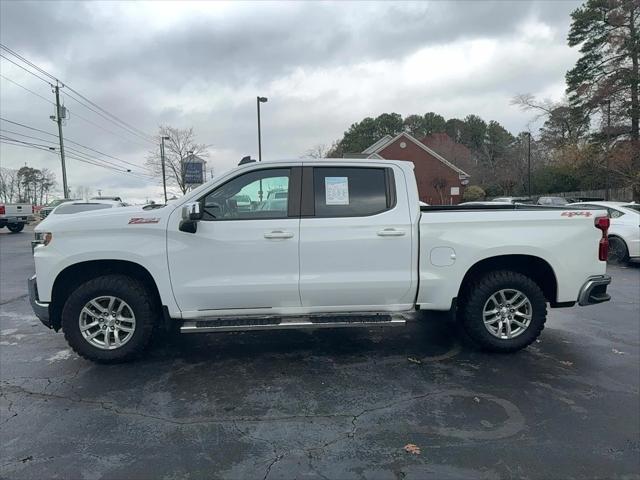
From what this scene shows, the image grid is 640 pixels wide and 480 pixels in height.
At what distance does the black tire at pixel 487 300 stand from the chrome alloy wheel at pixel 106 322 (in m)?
3.42

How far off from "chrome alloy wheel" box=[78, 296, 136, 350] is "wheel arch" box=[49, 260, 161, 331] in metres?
0.29

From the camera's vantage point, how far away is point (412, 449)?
3.05 m

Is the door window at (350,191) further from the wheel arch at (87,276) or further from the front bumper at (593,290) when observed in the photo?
the front bumper at (593,290)

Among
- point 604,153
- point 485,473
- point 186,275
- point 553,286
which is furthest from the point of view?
point 604,153

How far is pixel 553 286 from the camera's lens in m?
4.84

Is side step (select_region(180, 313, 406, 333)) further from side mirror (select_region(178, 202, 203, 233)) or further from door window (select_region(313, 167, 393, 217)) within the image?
door window (select_region(313, 167, 393, 217))

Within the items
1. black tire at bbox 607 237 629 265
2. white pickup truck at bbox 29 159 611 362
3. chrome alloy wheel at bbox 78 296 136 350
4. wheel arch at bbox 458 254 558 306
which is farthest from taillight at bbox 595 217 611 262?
black tire at bbox 607 237 629 265

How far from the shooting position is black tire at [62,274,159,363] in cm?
438

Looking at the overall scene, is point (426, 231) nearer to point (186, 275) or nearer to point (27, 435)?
point (186, 275)

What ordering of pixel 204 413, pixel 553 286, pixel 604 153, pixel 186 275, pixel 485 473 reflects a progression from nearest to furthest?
pixel 485 473, pixel 204 413, pixel 186 275, pixel 553 286, pixel 604 153

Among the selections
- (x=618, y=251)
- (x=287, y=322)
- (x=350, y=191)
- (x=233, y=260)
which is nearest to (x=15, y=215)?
(x=233, y=260)

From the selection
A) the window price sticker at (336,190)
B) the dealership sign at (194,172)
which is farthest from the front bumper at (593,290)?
the dealership sign at (194,172)

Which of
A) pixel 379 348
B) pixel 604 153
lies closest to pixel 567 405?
pixel 379 348

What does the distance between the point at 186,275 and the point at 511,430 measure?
3.09 metres
